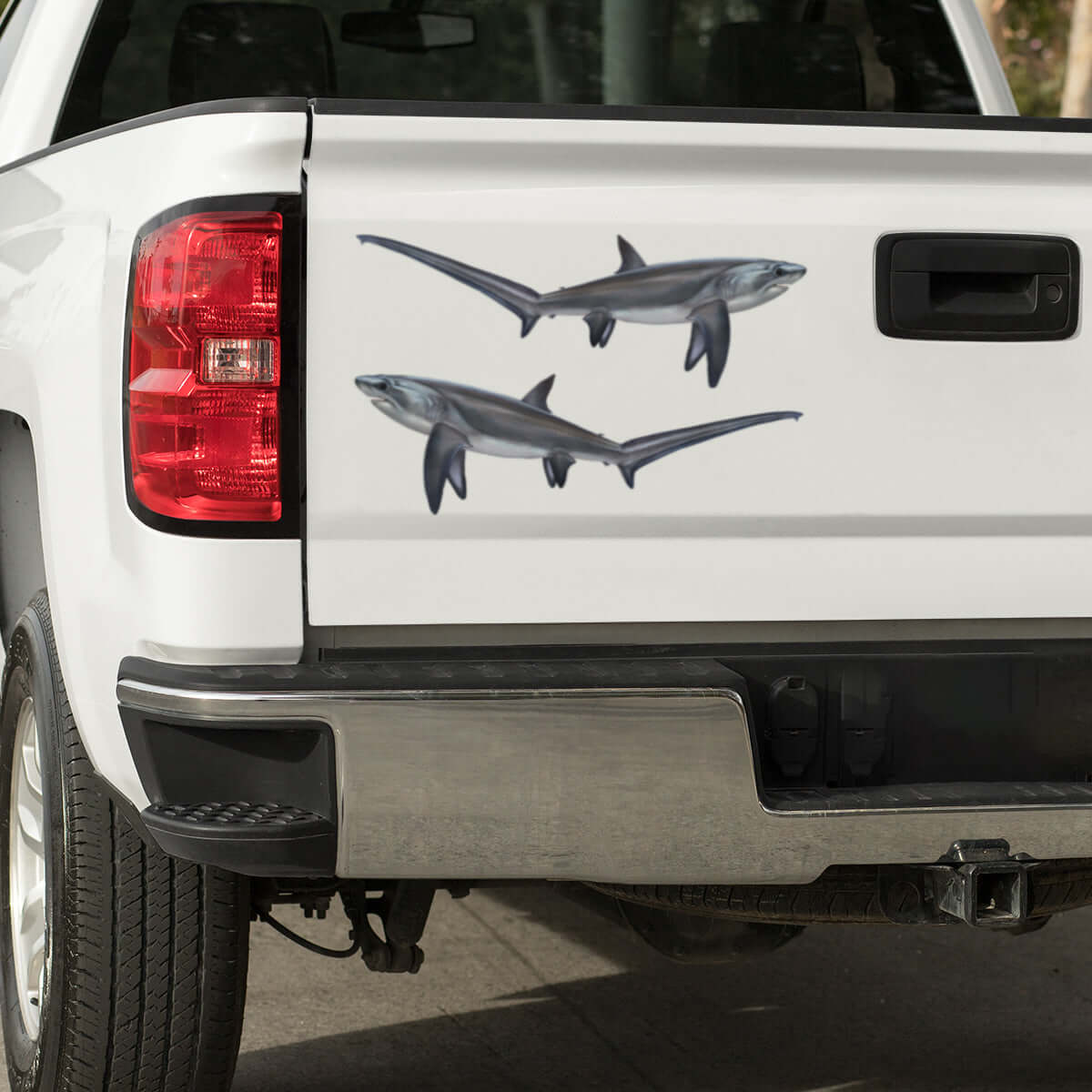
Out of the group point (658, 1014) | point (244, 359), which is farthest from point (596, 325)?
point (658, 1014)

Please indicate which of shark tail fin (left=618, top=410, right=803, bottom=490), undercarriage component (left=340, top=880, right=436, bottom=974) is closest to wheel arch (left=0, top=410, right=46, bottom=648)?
undercarriage component (left=340, top=880, right=436, bottom=974)

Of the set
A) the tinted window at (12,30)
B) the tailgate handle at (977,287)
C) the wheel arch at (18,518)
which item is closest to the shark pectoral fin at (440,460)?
the tailgate handle at (977,287)

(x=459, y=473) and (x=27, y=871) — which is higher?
(x=459, y=473)

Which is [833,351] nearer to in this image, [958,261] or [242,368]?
[958,261]

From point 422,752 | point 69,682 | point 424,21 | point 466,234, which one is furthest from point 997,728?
point 424,21

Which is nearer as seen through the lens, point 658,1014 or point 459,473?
point 459,473

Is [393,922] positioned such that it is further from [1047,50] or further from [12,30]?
[1047,50]

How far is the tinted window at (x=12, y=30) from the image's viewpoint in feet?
13.2

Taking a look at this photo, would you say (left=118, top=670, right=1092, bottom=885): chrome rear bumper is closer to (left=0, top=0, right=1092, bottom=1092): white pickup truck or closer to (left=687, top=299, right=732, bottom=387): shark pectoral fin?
(left=0, top=0, right=1092, bottom=1092): white pickup truck

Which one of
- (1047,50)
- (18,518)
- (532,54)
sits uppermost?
(1047,50)

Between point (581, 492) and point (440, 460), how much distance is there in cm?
20

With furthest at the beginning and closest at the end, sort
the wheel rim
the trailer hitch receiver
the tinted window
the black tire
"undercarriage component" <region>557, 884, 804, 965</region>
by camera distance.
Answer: the tinted window, "undercarriage component" <region>557, 884, 804, 965</region>, the wheel rim, the black tire, the trailer hitch receiver

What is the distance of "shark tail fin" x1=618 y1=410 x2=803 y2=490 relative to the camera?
255 cm

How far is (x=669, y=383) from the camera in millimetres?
2551
